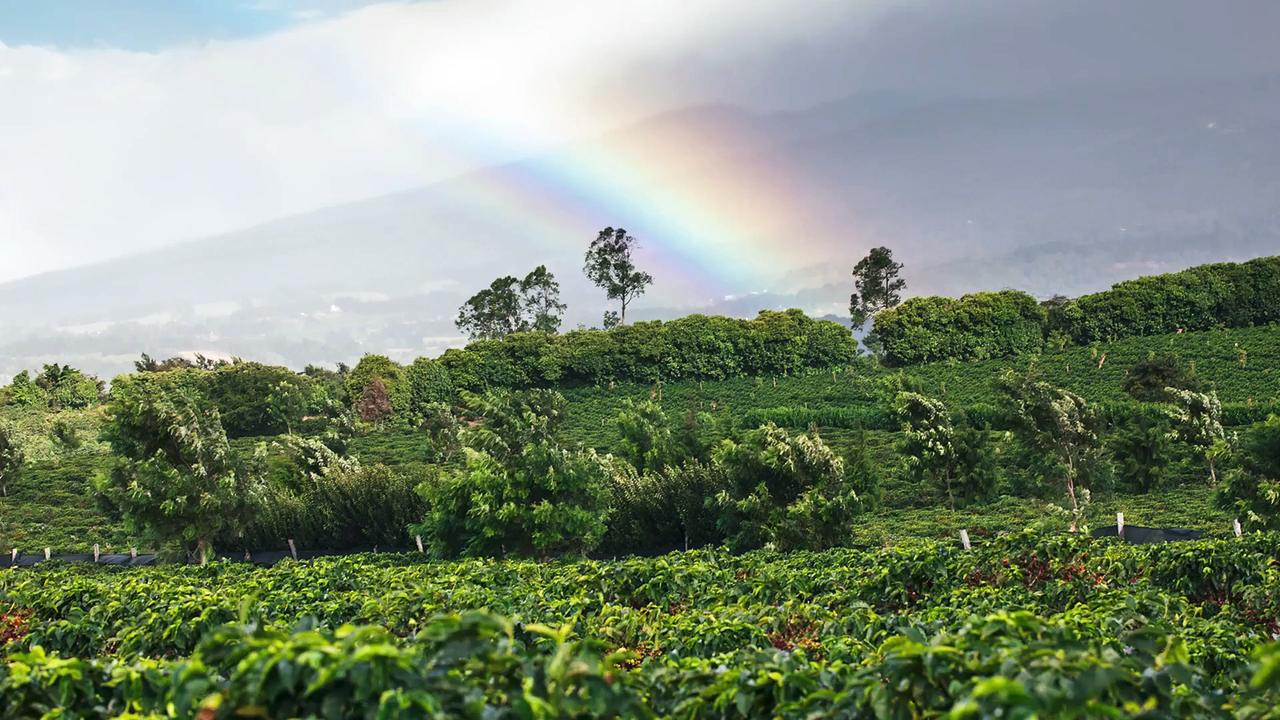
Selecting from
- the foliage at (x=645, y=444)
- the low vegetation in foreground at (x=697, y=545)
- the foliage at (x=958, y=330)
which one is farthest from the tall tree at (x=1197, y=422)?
the foliage at (x=958, y=330)

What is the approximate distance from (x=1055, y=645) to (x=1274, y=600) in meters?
6.73

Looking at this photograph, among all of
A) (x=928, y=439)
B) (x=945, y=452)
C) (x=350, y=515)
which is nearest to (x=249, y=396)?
(x=350, y=515)

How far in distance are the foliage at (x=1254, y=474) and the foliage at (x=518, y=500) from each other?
13.4m

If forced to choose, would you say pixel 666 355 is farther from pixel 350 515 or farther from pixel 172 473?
pixel 172 473

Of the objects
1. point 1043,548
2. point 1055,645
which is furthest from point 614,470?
point 1055,645

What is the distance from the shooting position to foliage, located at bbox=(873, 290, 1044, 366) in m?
63.3

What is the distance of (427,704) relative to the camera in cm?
271

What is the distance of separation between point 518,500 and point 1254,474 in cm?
1571

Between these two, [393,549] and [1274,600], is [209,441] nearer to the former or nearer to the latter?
[393,549]

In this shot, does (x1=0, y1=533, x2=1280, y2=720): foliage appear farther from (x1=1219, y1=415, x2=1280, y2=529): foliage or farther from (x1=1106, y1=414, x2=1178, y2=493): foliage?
(x1=1106, y1=414, x2=1178, y2=493): foliage

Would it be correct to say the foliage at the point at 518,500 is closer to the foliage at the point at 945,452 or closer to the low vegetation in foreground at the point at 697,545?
the low vegetation in foreground at the point at 697,545

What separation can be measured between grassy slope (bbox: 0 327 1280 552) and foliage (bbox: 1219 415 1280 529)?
2085mm

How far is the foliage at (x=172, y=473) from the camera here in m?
21.5

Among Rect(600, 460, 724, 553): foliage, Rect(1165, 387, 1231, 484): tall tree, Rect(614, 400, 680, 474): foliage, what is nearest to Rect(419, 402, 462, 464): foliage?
Rect(614, 400, 680, 474): foliage
